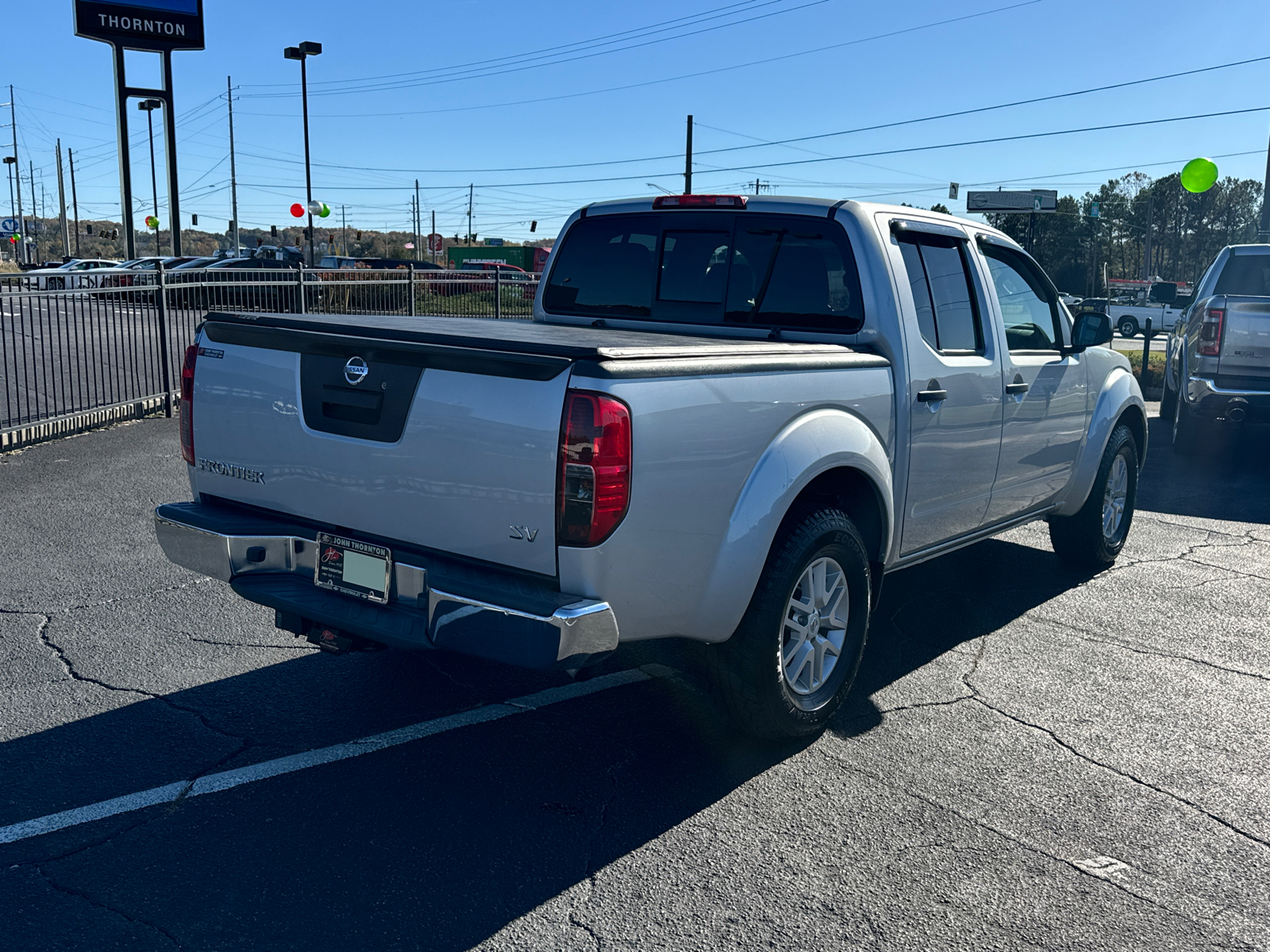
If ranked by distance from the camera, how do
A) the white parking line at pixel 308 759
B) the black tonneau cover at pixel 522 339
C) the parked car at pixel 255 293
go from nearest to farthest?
the black tonneau cover at pixel 522 339 < the white parking line at pixel 308 759 < the parked car at pixel 255 293

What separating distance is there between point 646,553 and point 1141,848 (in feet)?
5.99

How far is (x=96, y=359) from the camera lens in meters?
11.4

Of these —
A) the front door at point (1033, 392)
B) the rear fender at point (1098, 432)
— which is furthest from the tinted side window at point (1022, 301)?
the rear fender at point (1098, 432)

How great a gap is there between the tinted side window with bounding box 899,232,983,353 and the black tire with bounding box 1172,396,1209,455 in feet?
22.4

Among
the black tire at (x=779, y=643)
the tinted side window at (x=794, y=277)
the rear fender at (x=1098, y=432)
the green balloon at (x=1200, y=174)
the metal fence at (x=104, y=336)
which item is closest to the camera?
the black tire at (x=779, y=643)

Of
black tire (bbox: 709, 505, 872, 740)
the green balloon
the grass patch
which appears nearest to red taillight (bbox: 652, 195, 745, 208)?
black tire (bbox: 709, 505, 872, 740)

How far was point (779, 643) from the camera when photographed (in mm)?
3814

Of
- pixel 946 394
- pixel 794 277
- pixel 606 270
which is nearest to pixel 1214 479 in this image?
pixel 946 394

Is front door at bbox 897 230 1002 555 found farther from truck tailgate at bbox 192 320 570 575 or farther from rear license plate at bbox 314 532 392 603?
rear license plate at bbox 314 532 392 603

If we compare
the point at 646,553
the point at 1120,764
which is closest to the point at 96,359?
the point at 646,553

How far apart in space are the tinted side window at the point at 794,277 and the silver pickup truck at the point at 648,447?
1 centimetres

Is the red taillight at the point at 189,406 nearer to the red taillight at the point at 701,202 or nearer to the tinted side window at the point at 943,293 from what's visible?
the red taillight at the point at 701,202

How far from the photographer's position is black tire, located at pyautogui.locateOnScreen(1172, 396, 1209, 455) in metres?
10.9

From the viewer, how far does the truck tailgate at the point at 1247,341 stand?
977 cm
